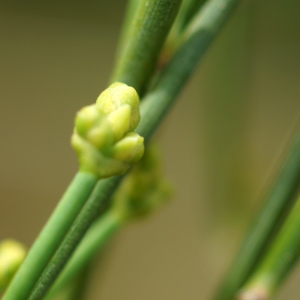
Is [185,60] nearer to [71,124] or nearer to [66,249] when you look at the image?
[66,249]

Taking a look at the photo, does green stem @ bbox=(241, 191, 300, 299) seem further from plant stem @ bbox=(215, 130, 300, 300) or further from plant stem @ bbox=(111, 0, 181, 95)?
plant stem @ bbox=(111, 0, 181, 95)

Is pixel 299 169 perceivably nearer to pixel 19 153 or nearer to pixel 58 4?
pixel 58 4

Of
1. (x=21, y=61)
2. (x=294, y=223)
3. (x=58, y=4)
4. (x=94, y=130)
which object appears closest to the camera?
(x=94, y=130)

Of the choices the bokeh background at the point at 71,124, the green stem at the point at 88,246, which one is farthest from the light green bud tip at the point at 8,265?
the bokeh background at the point at 71,124

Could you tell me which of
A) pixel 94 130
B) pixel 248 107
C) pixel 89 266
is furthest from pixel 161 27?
pixel 248 107

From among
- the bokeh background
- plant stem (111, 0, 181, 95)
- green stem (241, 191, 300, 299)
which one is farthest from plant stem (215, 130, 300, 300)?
the bokeh background

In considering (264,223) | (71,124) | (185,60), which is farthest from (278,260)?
(71,124)

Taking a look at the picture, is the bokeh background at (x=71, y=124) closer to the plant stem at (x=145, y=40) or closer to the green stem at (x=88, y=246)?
the green stem at (x=88, y=246)
